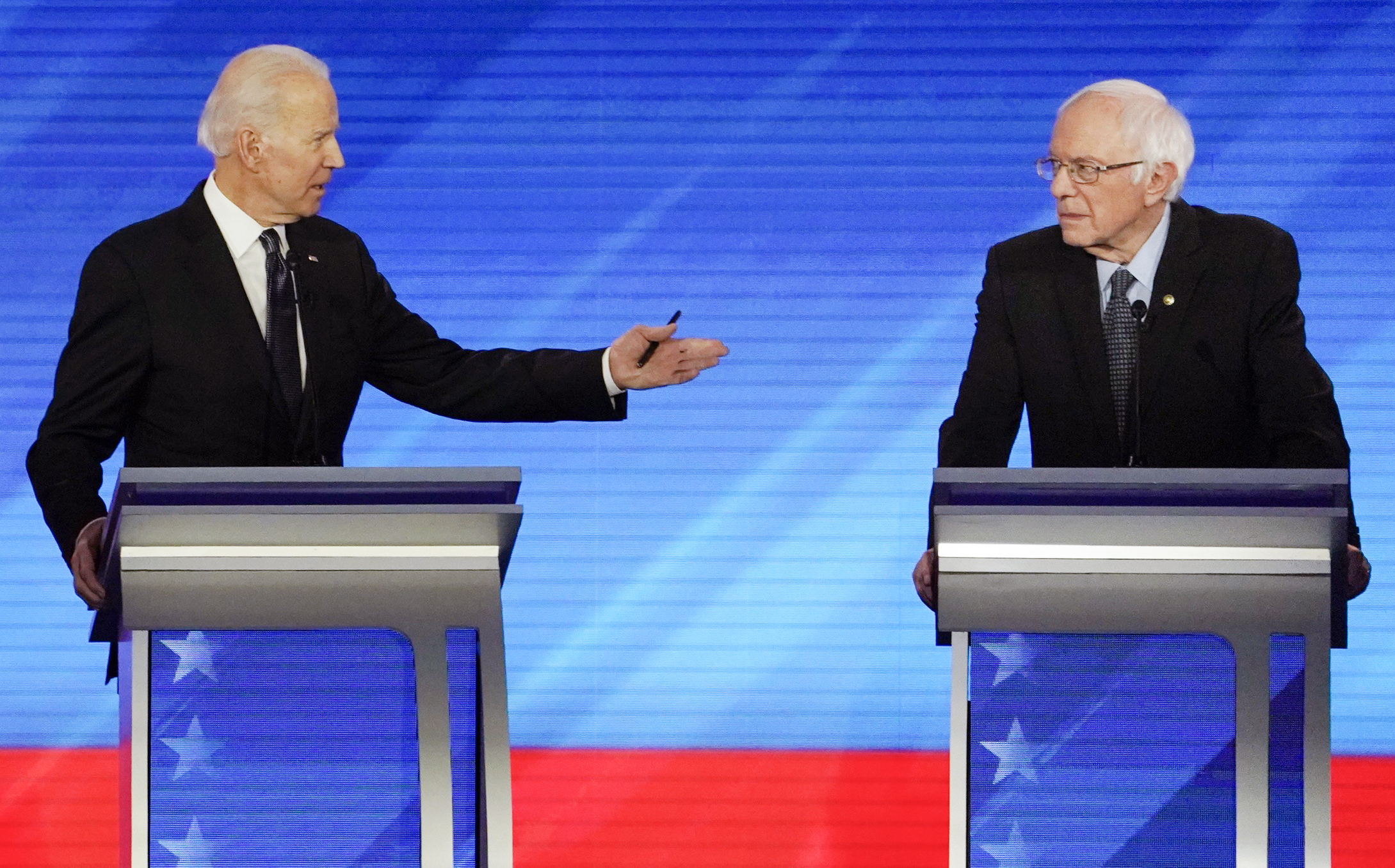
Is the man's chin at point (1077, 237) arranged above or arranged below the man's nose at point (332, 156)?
below

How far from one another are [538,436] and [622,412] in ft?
5.40

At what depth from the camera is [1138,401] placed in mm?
2754

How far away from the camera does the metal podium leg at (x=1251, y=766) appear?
6.54 ft

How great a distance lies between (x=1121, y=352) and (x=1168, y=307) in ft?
0.33

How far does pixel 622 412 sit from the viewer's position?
288 centimetres

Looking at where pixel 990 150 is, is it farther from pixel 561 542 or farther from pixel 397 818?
pixel 397 818

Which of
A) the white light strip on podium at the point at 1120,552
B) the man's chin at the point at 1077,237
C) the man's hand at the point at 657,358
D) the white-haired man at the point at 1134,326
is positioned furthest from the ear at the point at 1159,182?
the white light strip on podium at the point at 1120,552

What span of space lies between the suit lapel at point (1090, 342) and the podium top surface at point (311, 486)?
1166 millimetres

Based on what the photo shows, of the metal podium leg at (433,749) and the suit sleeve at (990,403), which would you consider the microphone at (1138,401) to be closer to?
the suit sleeve at (990,403)

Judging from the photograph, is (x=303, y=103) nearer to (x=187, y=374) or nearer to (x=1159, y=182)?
(x=187, y=374)

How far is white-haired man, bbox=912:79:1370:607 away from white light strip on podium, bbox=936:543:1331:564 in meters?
0.78

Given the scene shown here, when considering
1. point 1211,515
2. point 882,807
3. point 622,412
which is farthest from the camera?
point 882,807

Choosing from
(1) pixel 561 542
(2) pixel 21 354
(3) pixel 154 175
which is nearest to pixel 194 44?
(3) pixel 154 175

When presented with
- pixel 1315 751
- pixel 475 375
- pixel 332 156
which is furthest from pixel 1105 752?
pixel 332 156
